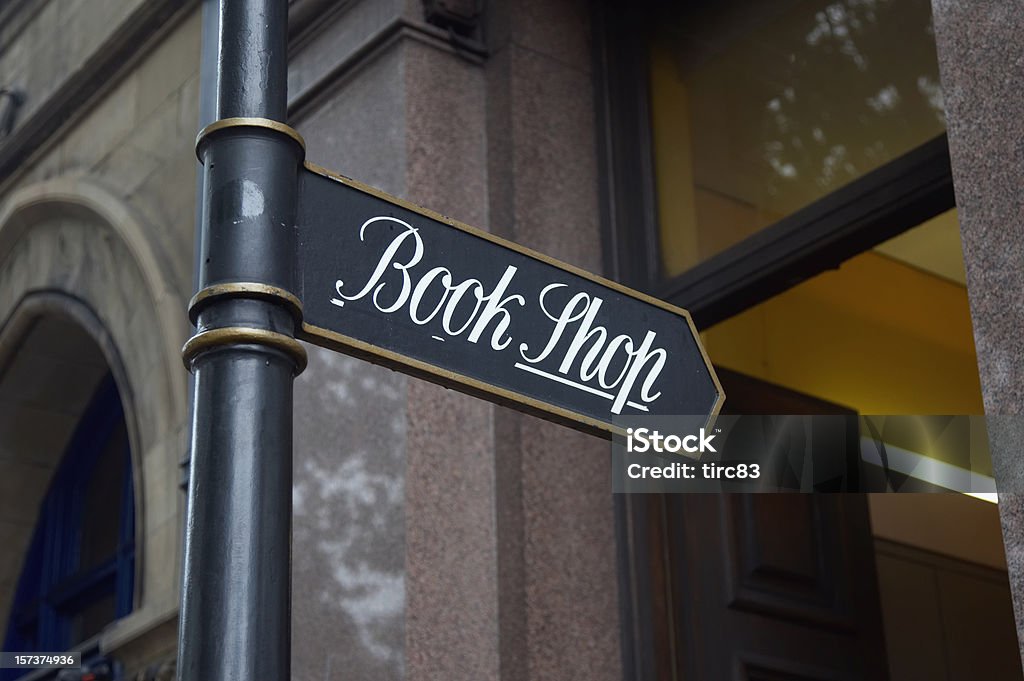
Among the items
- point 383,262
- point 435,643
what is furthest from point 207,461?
point 435,643

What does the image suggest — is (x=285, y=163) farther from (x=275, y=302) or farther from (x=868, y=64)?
(x=868, y=64)

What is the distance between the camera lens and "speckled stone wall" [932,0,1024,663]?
3.50m

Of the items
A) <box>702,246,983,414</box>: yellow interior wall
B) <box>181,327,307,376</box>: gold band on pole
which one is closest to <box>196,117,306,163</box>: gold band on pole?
<box>181,327,307,376</box>: gold band on pole

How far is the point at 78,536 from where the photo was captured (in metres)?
10.2

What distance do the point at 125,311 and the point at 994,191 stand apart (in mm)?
5692

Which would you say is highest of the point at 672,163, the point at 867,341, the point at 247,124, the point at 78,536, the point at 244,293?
the point at 672,163

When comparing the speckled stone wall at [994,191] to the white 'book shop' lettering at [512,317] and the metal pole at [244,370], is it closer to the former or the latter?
the white 'book shop' lettering at [512,317]

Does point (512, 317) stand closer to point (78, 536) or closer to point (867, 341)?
point (867, 341)

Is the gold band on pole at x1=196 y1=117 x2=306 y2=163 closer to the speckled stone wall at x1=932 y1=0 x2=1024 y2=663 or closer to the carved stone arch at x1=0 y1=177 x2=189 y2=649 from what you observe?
the speckled stone wall at x1=932 y1=0 x2=1024 y2=663

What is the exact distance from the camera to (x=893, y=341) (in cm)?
783

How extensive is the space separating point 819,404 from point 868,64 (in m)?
1.61

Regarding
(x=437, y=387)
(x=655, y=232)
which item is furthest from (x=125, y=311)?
(x=655, y=232)

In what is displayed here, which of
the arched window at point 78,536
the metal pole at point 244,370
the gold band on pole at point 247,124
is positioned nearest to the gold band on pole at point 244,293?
the metal pole at point 244,370

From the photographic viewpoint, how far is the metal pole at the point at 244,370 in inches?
96.6
